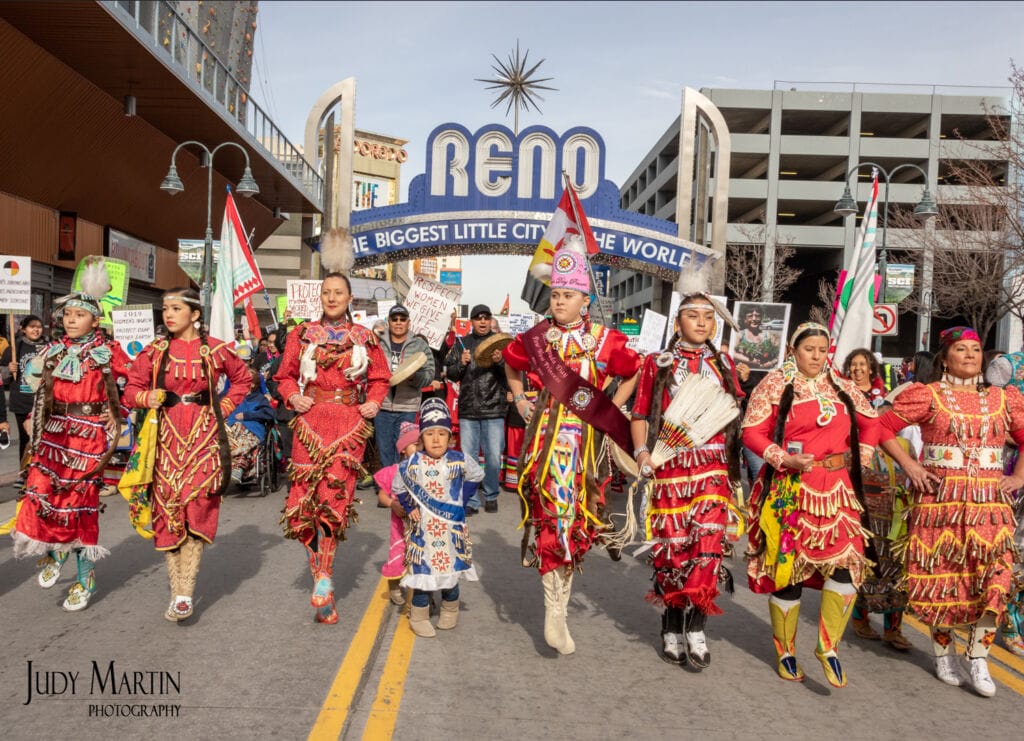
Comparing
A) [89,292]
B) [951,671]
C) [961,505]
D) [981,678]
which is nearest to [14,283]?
[89,292]

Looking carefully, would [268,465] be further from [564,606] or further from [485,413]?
[564,606]

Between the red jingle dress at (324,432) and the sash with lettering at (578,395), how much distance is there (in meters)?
1.38

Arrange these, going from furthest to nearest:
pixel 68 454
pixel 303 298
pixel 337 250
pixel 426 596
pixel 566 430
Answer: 1. pixel 303 298
2. pixel 337 250
3. pixel 68 454
4. pixel 426 596
5. pixel 566 430

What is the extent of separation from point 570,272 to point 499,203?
17.2 m

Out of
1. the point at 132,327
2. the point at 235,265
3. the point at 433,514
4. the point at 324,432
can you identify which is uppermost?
the point at 235,265

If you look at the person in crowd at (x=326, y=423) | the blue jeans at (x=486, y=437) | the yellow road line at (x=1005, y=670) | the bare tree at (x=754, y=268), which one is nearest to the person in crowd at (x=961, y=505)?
the yellow road line at (x=1005, y=670)

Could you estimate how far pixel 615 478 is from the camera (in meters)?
11.2

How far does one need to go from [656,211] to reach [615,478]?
2342 inches

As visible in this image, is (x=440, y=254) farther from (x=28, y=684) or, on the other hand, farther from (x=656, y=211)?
(x=656, y=211)

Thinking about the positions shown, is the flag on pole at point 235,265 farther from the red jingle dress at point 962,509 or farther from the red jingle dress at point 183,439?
the red jingle dress at point 962,509

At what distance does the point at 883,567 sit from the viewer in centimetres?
542

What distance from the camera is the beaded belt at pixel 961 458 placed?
4.87 metres

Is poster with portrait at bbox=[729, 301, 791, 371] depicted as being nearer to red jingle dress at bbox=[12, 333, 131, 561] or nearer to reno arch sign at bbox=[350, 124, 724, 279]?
red jingle dress at bbox=[12, 333, 131, 561]

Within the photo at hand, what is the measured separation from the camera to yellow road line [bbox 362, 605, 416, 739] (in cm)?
385
